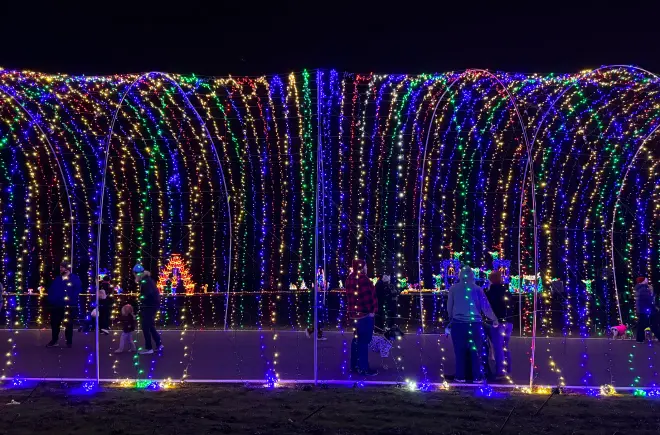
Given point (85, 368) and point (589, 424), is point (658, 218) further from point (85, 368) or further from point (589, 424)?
point (85, 368)

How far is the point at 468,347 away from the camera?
8.40m

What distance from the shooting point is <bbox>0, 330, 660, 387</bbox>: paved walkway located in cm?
873

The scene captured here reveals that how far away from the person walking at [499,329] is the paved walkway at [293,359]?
0.78 feet

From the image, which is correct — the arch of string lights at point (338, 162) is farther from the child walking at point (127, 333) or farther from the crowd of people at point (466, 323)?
the child walking at point (127, 333)

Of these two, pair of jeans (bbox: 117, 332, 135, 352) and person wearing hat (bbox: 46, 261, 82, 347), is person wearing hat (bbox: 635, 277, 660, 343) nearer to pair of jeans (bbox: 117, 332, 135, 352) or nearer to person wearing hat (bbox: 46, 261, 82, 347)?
pair of jeans (bbox: 117, 332, 135, 352)

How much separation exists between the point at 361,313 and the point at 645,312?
279 inches

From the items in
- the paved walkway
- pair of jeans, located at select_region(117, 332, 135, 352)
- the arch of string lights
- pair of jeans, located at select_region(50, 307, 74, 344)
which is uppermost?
the arch of string lights

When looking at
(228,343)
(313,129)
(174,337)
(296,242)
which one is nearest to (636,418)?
(228,343)

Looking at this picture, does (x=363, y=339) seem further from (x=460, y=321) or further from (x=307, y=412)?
(x=307, y=412)

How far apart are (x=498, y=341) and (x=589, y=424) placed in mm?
2626

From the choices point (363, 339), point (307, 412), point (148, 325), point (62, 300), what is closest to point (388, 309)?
point (363, 339)

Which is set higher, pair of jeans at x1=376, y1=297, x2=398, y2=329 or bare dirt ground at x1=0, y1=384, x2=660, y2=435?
pair of jeans at x1=376, y1=297, x2=398, y2=329

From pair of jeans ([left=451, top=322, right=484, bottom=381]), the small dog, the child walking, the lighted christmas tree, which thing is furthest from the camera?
the lighted christmas tree

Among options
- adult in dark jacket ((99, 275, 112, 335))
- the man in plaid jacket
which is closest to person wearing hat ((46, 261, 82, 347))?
adult in dark jacket ((99, 275, 112, 335))
